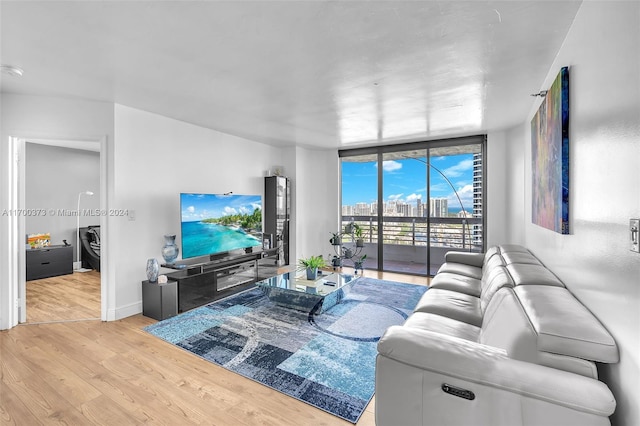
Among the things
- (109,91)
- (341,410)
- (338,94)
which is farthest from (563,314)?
(109,91)

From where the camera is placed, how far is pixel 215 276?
388cm

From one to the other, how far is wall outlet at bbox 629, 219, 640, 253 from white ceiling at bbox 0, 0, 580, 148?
135 centimetres

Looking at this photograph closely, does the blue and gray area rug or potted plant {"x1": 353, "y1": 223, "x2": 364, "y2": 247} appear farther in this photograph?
potted plant {"x1": 353, "y1": 223, "x2": 364, "y2": 247}

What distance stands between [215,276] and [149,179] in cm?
147

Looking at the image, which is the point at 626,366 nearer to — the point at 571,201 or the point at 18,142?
the point at 571,201

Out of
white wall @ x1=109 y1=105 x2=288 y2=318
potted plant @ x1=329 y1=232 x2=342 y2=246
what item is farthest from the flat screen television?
potted plant @ x1=329 y1=232 x2=342 y2=246

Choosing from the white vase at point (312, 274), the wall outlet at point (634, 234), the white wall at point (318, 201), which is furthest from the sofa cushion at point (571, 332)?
the white wall at point (318, 201)

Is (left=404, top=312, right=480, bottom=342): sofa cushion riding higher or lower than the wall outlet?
lower

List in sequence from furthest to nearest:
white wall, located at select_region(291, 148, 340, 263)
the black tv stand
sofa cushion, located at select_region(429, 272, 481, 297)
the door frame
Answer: white wall, located at select_region(291, 148, 340, 263) → the black tv stand → the door frame → sofa cushion, located at select_region(429, 272, 481, 297)

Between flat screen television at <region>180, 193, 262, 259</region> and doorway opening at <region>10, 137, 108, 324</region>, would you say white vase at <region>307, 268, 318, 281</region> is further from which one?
doorway opening at <region>10, 137, 108, 324</region>

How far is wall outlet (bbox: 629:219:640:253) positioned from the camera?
0.98 meters

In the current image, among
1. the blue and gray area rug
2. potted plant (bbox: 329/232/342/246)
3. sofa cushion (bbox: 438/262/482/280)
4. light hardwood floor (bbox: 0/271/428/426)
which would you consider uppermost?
potted plant (bbox: 329/232/342/246)

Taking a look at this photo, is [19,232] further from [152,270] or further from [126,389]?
[126,389]

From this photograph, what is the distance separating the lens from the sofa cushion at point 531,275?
76.1 inches
